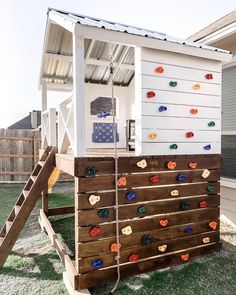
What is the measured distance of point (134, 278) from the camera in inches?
120

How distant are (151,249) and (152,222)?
0.36m

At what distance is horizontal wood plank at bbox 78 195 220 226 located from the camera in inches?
108

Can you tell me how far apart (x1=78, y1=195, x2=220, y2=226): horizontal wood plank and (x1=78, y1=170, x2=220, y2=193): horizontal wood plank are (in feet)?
0.83

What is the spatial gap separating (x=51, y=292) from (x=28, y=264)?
821 millimetres

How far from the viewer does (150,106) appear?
3160mm

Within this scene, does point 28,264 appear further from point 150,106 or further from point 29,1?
point 29,1

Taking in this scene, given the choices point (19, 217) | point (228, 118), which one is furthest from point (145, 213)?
point (228, 118)

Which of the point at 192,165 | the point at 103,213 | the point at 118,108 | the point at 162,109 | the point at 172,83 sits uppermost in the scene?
the point at 118,108

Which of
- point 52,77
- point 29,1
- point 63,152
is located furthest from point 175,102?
point 29,1

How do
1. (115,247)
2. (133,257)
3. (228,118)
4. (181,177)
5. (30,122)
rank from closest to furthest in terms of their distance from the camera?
(115,247) → (133,257) → (181,177) → (228,118) → (30,122)

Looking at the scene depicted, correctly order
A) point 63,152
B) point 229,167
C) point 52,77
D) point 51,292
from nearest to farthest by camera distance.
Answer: point 51,292 → point 63,152 → point 229,167 → point 52,77

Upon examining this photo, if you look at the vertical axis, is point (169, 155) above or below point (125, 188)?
above

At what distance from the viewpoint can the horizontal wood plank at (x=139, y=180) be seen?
2754 mm

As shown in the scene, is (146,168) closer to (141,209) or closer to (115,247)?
(141,209)
